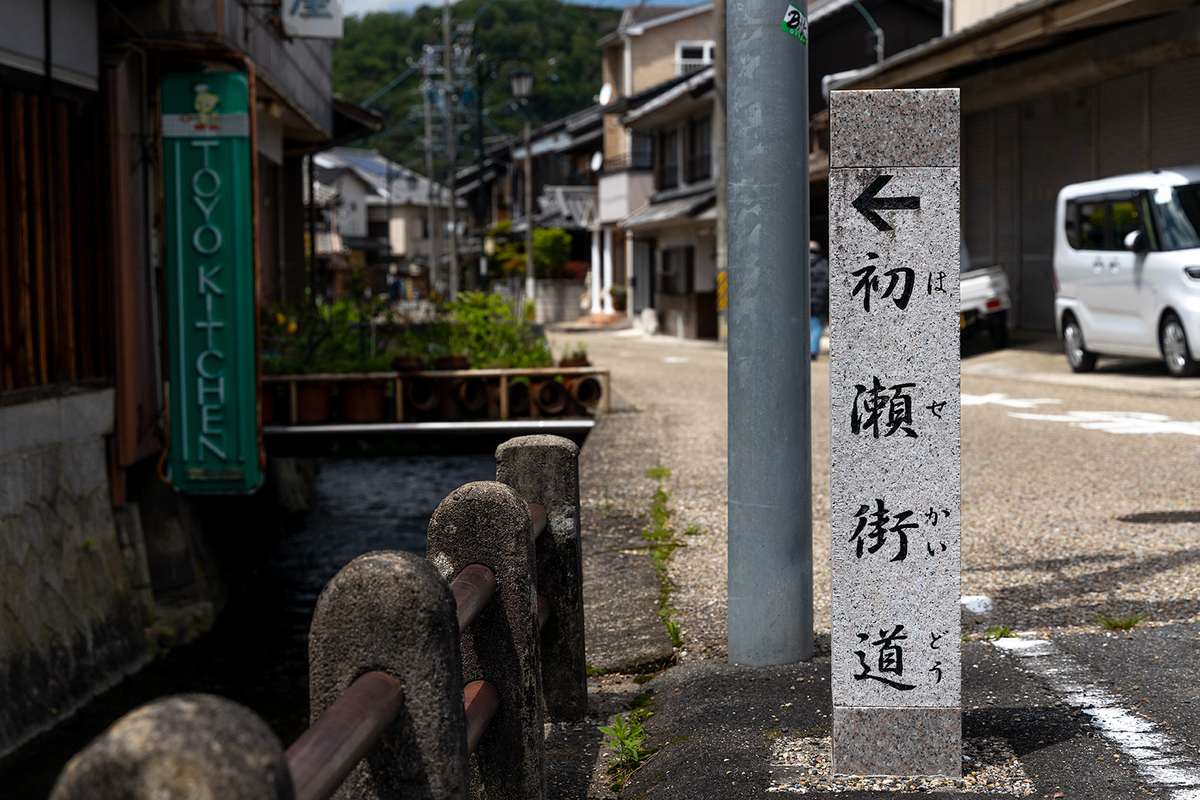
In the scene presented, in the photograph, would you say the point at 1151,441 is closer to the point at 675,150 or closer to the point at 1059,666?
the point at 1059,666

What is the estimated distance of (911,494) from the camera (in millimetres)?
3123

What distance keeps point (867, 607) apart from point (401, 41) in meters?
51.4

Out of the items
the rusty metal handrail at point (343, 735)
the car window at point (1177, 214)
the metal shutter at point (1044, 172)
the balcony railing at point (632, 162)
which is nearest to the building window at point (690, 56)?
the balcony railing at point (632, 162)

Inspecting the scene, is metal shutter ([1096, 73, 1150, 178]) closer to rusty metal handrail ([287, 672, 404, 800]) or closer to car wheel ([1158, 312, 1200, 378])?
car wheel ([1158, 312, 1200, 378])

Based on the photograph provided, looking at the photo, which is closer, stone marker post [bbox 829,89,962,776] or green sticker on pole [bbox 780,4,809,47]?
stone marker post [bbox 829,89,962,776]

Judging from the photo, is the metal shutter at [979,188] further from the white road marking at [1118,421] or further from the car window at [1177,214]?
the white road marking at [1118,421]

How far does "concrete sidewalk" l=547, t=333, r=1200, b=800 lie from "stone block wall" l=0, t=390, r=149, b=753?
3297 mm

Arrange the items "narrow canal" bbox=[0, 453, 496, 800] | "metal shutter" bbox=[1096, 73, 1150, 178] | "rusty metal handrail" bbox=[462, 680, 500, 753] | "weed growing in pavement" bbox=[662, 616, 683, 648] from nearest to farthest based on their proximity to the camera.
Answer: "rusty metal handrail" bbox=[462, 680, 500, 753]
"weed growing in pavement" bbox=[662, 616, 683, 648]
"narrow canal" bbox=[0, 453, 496, 800]
"metal shutter" bbox=[1096, 73, 1150, 178]

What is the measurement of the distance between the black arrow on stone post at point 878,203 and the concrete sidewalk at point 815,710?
152 cm

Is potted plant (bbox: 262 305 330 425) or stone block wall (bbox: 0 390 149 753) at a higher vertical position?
potted plant (bbox: 262 305 330 425)

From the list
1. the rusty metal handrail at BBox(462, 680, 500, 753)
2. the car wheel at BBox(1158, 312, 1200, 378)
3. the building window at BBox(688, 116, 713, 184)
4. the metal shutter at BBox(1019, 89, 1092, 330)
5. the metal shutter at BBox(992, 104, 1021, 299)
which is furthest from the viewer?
the building window at BBox(688, 116, 713, 184)

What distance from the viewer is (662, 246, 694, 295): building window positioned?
3127 cm

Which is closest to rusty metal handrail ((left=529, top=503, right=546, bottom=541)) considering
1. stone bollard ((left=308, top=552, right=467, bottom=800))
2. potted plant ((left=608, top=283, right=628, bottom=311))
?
stone bollard ((left=308, top=552, right=467, bottom=800))

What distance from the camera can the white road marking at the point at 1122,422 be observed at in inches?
405
